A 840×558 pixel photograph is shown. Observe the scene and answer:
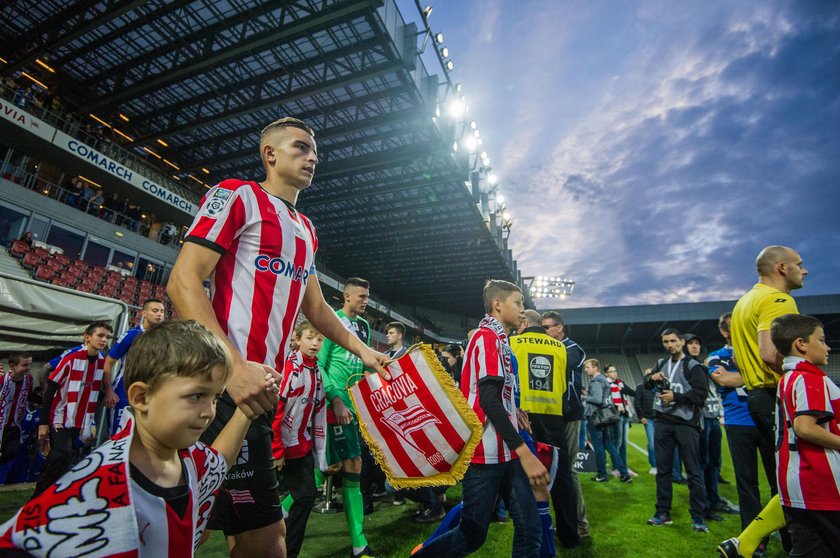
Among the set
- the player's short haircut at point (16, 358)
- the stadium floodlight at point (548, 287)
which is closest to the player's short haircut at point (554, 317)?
the player's short haircut at point (16, 358)

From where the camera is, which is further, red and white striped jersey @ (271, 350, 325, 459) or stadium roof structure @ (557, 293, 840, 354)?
stadium roof structure @ (557, 293, 840, 354)

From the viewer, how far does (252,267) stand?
1631mm

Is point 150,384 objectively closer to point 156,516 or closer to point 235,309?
point 156,516

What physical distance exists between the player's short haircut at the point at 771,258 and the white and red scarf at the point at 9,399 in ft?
30.1

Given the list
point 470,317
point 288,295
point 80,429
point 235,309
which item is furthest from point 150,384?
point 470,317

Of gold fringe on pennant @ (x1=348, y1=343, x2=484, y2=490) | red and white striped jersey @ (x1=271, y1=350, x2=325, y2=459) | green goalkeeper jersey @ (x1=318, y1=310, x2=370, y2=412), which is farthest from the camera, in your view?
green goalkeeper jersey @ (x1=318, y1=310, x2=370, y2=412)

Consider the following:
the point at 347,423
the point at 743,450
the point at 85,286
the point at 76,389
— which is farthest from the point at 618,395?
the point at 85,286

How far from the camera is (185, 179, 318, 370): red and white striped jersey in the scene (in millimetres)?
1558

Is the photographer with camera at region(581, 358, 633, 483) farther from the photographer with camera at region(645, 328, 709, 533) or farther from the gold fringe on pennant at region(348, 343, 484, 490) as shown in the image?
→ the gold fringe on pennant at region(348, 343, 484, 490)

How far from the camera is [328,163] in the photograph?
826 inches

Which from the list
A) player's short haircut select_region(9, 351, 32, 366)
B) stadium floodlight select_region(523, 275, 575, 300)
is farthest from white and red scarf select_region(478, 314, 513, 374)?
stadium floodlight select_region(523, 275, 575, 300)

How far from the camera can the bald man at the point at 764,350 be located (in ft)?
9.34

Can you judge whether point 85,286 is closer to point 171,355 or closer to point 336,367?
point 336,367

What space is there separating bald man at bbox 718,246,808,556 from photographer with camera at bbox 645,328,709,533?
0.88m
